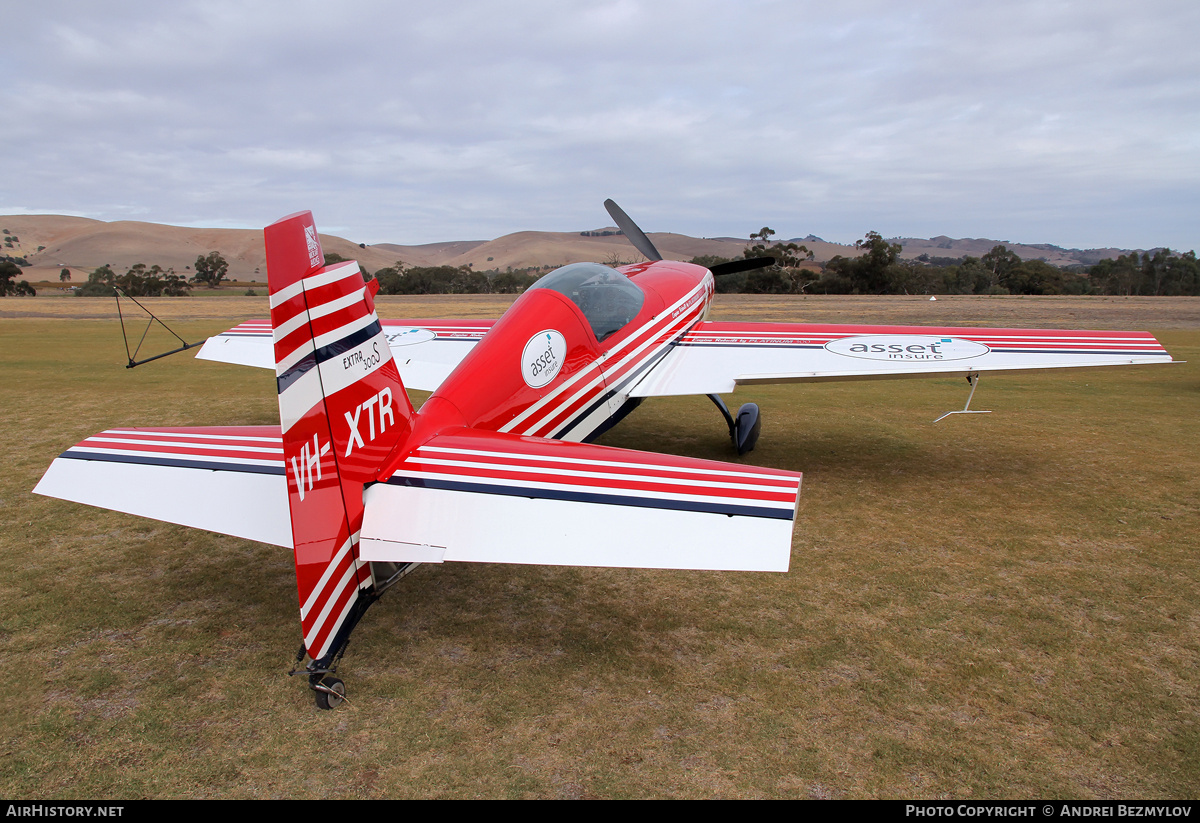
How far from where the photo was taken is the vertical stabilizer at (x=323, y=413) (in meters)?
2.92

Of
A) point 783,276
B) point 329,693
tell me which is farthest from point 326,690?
point 783,276

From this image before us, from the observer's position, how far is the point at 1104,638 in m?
3.97

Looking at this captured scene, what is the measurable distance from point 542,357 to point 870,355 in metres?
4.06

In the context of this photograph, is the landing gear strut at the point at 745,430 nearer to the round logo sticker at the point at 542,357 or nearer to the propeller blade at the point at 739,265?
the round logo sticker at the point at 542,357

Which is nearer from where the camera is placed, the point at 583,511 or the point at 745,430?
the point at 583,511

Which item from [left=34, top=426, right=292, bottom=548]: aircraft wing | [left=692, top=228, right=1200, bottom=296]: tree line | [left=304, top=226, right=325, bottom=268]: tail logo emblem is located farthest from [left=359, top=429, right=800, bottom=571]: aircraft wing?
[left=692, top=228, right=1200, bottom=296]: tree line

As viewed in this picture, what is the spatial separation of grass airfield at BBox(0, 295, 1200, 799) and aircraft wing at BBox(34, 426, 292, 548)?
34.3 inches

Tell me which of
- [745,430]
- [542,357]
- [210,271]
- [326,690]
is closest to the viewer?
[326,690]

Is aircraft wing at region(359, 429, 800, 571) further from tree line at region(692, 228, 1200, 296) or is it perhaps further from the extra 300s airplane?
tree line at region(692, 228, 1200, 296)

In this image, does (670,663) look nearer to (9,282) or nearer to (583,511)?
(583,511)

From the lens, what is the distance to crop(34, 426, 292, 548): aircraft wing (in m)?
3.44

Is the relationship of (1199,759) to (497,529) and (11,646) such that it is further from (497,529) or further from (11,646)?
(11,646)

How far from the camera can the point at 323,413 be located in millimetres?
3094

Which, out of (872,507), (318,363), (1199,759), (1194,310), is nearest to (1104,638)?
(1199,759)
